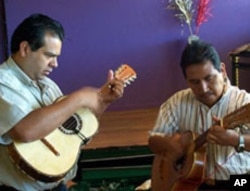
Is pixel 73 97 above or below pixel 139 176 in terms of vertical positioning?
above

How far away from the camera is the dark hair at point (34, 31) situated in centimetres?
197

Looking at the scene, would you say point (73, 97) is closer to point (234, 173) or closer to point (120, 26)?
point (234, 173)

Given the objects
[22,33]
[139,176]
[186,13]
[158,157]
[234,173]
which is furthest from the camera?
[186,13]

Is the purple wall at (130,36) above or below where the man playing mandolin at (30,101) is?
below

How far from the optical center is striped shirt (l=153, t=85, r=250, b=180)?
85.5 inches

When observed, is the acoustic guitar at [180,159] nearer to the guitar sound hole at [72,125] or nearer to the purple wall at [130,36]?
the guitar sound hole at [72,125]

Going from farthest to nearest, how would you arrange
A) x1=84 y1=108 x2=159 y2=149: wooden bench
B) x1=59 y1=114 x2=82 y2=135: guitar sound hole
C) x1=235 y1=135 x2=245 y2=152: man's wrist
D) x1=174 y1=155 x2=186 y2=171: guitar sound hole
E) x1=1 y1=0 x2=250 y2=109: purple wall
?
x1=1 y1=0 x2=250 y2=109: purple wall
x1=84 y1=108 x2=159 y2=149: wooden bench
x1=174 y1=155 x2=186 y2=171: guitar sound hole
x1=59 y1=114 x2=82 y2=135: guitar sound hole
x1=235 y1=135 x2=245 y2=152: man's wrist

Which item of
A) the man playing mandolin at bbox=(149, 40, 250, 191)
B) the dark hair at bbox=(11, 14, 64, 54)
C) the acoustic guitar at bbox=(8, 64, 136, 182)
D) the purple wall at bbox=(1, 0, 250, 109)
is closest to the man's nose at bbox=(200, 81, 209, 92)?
the man playing mandolin at bbox=(149, 40, 250, 191)

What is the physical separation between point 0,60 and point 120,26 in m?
1.08

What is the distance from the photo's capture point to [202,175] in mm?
2160

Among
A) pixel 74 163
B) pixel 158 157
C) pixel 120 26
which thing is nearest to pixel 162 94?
pixel 120 26

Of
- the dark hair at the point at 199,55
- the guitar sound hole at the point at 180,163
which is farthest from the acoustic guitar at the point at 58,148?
the guitar sound hole at the point at 180,163

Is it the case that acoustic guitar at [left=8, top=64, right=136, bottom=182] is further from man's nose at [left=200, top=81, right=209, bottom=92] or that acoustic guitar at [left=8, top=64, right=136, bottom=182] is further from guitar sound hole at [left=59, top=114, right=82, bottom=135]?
man's nose at [left=200, top=81, right=209, bottom=92]

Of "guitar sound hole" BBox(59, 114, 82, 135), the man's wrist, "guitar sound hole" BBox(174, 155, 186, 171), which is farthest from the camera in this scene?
"guitar sound hole" BBox(174, 155, 186, 171)
